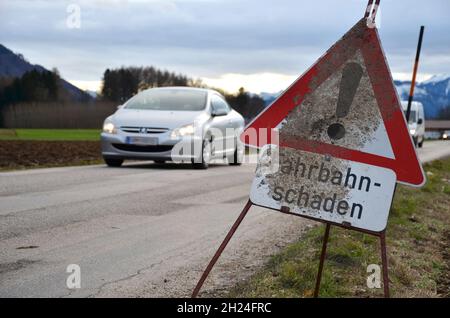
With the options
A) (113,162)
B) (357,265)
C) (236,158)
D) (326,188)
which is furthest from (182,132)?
(326,188)

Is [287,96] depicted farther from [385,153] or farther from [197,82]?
[197,82]

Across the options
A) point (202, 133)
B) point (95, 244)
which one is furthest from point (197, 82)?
point (95, 244)

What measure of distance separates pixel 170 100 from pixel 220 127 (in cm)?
124

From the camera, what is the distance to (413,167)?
14.1ft

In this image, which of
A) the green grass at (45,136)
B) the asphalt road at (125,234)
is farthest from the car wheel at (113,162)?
the green grass at (45,136)

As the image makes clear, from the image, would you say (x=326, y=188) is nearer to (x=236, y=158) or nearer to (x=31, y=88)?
(x=236, y=158)

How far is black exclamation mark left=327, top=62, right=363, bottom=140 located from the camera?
4.32 meters

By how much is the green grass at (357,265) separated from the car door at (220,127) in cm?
715

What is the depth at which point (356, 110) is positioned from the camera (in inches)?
170

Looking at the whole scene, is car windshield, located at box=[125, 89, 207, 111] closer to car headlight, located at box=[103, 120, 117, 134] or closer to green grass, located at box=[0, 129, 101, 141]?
car headlight, located at box=[103, 120, 117, 134]

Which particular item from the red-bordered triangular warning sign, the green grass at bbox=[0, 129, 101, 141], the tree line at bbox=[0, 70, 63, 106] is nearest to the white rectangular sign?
the red-bordered triangular warning sign

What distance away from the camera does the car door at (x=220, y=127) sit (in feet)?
52.1

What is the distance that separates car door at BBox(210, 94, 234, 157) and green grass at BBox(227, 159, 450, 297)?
715 centimetres

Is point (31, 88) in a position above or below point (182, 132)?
above
